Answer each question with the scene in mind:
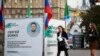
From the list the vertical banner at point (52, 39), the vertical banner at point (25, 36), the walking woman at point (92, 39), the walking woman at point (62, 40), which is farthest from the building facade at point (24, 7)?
the vertical banner at point (25, 36)

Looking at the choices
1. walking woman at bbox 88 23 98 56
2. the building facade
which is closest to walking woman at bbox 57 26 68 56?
walking woman at bbox 88 23 98 56

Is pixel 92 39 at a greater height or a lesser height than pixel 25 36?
lesser

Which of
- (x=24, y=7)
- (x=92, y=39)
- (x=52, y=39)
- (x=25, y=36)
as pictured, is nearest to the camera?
(x=25, y=36)

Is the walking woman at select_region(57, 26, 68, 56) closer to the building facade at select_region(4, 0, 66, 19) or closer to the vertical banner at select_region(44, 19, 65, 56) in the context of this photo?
the vertical banner at select_region(44, 19, 65, 56)

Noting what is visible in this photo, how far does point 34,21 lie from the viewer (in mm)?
17391

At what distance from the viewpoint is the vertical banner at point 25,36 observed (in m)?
17.3

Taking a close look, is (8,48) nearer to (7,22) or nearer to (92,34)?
(7,22)

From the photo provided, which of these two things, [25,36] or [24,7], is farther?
[24,7]

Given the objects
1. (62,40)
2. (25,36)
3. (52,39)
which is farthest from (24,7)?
(25,36)

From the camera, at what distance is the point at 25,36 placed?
17.4 metres

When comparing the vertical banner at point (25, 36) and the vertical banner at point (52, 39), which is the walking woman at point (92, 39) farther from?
the vertical banner at point (25, 36)

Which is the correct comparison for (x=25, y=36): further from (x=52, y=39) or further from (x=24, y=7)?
(x=24, y=7)

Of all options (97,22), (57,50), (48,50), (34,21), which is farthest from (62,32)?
(97,22)

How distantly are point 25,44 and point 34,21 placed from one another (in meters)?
0.94
